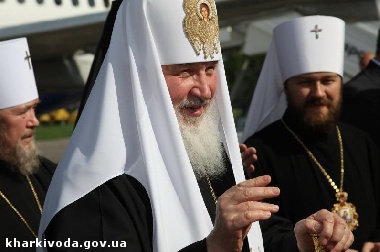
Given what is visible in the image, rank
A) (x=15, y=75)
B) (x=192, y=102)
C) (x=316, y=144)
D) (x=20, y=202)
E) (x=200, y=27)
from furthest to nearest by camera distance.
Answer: (x=15, y=75)
(x=316, y=144)
(x=20, y=202)
(x=200, y=27)
(x=192, y=102)

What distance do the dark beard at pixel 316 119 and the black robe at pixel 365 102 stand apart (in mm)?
614

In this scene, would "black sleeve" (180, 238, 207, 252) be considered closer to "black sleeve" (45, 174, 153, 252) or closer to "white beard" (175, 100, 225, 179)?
"black sleeve" (45, 174, 153, 252)

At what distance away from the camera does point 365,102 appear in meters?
6.07

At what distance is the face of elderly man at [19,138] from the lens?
4730mm

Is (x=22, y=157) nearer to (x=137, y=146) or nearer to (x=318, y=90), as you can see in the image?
(x=318, y=90)

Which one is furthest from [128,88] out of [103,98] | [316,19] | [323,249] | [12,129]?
[316,19]

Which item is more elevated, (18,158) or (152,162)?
(152,162)

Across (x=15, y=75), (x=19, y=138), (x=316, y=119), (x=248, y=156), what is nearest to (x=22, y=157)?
(x=19, y=138)

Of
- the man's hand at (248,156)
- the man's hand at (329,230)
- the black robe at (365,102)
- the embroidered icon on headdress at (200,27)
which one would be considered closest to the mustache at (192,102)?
the embroidered icon on headdress at (200,27)

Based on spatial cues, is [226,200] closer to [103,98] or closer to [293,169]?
[103,98]

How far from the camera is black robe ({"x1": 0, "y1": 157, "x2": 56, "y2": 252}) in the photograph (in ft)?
14.4

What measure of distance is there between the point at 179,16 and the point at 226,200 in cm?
86

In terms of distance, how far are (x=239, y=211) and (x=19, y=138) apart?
A: 103 inches

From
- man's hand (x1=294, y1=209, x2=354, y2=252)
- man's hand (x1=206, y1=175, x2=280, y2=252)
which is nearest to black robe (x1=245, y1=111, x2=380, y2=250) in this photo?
man's hand (x1=294, y1=209, x2=354, y2=252)
